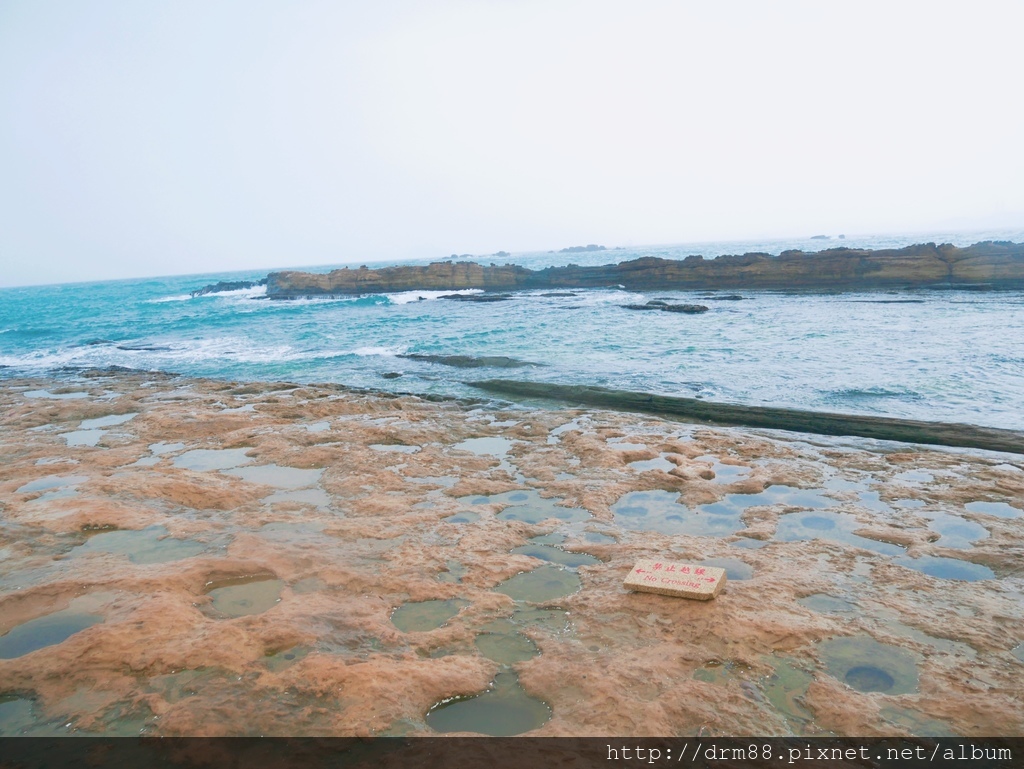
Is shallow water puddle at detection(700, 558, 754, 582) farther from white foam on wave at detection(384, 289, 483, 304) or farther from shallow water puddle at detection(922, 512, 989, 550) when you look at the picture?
white foam on wave at detection(384, 289, 483, 304)

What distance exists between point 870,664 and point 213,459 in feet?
26.0

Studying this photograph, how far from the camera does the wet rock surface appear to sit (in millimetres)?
3125

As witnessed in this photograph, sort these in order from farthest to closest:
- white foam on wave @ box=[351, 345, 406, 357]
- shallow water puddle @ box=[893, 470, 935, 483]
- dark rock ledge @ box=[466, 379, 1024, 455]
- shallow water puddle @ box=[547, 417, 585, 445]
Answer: white foam on wave @ box=[351, 345, 406, 357] < shallow water puddle @ box=[547, 417, 585, 445] < dark rock ledge @ box=[466, 379, 1024, 455] < shallow water puddle @ box=[893, 470, 935, 483]

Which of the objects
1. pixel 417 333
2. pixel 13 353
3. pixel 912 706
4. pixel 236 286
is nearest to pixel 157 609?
pixel 912 706

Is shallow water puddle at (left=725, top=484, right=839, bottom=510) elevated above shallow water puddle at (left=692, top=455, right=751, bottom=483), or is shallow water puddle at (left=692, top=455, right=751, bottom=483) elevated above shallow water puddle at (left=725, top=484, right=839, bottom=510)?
shallow water puddle at (left=692, top=455, right=751, bottom=483)

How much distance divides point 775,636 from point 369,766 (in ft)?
8.35

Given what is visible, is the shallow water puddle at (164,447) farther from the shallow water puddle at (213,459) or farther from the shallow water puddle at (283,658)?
the shallow water puddle at (283,658)

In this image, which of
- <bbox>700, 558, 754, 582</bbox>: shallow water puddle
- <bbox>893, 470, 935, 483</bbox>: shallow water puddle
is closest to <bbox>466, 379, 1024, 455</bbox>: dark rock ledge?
<bbox>893, 470, 935, 483</bbox>: shallow water puddle

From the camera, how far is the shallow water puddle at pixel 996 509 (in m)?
5.60

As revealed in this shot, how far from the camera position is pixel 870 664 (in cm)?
346

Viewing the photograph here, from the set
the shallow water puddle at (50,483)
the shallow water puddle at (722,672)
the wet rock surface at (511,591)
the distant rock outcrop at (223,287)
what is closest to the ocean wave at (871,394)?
the wet rock surface at (511,591)

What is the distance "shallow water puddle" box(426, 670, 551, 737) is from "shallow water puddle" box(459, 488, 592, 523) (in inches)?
100

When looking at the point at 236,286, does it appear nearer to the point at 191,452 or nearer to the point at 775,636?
the point at 191,452

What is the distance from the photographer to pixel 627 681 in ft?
10.8
